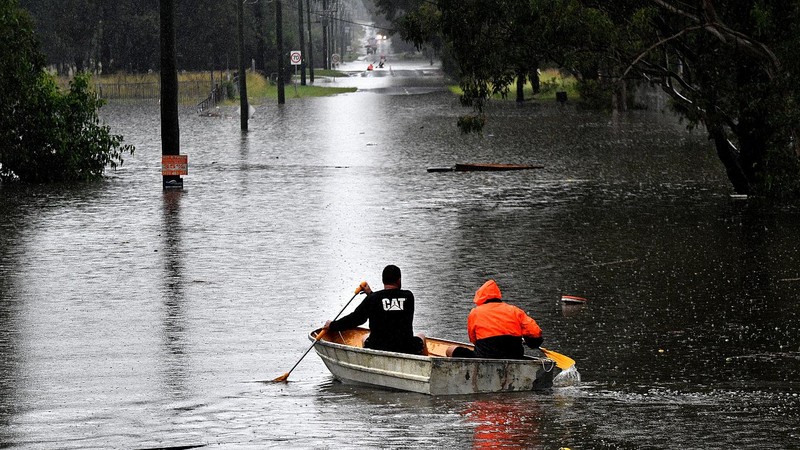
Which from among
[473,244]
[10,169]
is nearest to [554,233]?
[473,244]

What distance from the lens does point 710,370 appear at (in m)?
12.3

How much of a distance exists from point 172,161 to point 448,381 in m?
18.7

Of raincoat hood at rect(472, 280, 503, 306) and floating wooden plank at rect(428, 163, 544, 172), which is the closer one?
raincoat hood at rect(472, 280, 503, 306)

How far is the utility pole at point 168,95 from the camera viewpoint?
29.1 metres

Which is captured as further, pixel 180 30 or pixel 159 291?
pixel 180 30

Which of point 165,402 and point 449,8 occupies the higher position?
point 449,8

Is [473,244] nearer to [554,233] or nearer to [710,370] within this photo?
[554,233]

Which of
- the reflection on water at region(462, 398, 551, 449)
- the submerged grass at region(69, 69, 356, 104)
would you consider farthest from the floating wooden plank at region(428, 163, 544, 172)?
the submerged grass at region(69, 69, 356, 104)

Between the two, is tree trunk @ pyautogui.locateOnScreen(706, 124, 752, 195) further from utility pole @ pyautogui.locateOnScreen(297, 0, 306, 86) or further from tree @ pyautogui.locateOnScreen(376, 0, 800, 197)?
utility pole @ pyautogui.locateOnScreen(297, 0, 306, 86)

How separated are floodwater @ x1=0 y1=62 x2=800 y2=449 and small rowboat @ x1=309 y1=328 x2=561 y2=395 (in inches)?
5.2

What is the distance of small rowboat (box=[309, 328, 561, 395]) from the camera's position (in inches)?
440

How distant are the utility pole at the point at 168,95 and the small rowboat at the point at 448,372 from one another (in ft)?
59.4

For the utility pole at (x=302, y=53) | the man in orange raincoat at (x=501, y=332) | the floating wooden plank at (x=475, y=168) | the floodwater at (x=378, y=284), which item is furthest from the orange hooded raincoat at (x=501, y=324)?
the utility pole at (x=302, y=53)

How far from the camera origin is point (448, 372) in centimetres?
1116
